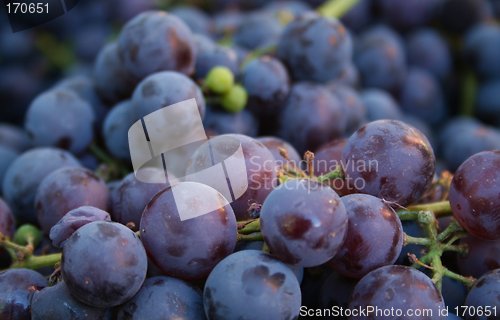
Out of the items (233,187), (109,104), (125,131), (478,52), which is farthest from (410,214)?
(478,52)

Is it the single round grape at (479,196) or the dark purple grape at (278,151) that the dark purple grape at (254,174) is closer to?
the dark purple grape at (278,151)

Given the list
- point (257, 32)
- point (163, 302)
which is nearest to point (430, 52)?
point (257, 32)

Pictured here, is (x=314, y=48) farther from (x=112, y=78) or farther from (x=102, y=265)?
(x=102, y=265)

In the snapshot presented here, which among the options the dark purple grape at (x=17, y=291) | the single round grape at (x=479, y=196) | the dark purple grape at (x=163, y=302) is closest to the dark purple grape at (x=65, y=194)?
the dark purple grape at (x=17, y=291)

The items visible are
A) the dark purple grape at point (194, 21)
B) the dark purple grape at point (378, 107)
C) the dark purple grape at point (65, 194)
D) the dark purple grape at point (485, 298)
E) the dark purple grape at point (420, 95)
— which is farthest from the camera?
the dark purple grape at point (420, 95)

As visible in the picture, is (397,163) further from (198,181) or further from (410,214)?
(198,181)

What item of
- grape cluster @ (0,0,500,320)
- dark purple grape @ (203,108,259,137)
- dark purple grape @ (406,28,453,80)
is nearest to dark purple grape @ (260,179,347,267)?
grape cluster @ (0,0,500,320)
